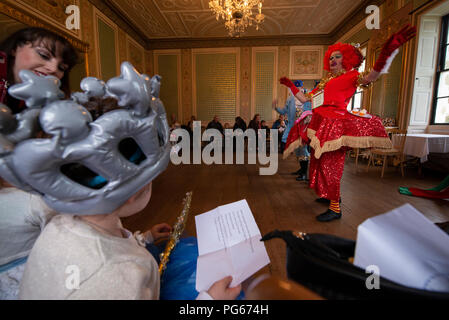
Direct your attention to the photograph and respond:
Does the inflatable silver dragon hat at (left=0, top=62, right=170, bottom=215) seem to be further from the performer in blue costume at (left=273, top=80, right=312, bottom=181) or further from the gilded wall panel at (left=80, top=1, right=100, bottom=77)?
the gilded wall panel at (left=80, top=1, right=100, bottom=77)

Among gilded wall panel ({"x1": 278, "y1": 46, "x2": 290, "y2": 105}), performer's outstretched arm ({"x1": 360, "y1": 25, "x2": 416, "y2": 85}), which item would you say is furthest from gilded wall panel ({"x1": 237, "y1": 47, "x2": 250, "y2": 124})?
performer's outstretched arm ({"x1": 360, "y1": 25, "x2": 416, "y2": 85})

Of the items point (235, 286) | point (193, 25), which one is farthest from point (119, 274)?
point (193, 25)

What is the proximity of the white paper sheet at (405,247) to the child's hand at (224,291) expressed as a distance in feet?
1.20

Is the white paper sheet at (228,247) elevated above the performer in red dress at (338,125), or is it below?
below

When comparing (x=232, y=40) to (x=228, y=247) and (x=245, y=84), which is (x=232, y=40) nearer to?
(x=245, y=84)

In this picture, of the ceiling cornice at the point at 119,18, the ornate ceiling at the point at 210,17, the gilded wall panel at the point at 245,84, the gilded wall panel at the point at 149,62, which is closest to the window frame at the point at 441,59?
the ornate ceiling at the point at 210,17

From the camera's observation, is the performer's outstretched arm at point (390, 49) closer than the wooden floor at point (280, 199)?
Yes

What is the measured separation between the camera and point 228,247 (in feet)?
2.19

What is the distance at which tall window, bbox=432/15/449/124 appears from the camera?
3943mm

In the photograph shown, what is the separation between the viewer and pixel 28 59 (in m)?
0.89

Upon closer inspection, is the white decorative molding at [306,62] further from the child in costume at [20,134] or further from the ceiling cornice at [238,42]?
the child in costume at [20,134]

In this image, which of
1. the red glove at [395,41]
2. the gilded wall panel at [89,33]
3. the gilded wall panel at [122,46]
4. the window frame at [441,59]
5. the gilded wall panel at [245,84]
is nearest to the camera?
the red glove at [395,41]

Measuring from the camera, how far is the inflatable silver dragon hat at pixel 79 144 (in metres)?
0.33

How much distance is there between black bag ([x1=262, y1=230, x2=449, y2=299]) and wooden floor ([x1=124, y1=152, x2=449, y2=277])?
930 mm
